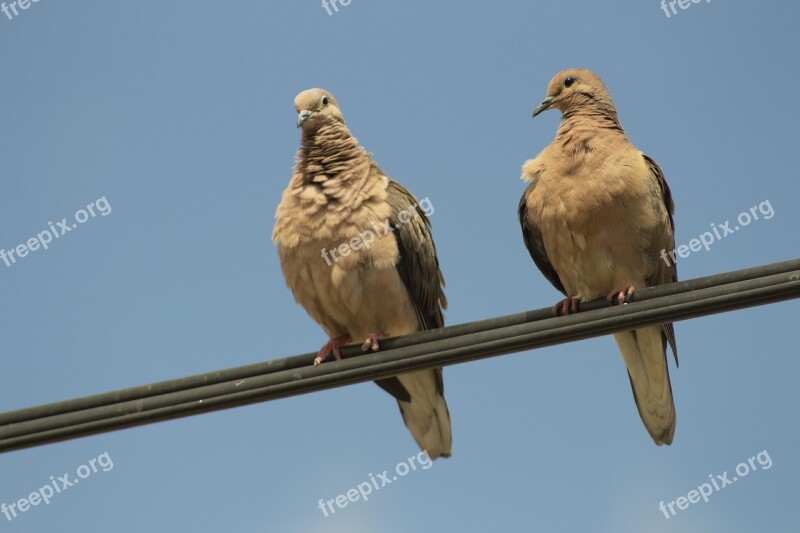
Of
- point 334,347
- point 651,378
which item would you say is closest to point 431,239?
point 334,347

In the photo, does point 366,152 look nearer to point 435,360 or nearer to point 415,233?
point 415,233

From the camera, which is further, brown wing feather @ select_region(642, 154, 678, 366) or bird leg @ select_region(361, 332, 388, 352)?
brown wing feather @ select_region(642, 154, 678, 366)

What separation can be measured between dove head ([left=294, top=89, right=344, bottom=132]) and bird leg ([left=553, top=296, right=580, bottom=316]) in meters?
1.84

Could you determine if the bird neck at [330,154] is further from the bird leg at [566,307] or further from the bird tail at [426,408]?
the bird leg at [566,307]

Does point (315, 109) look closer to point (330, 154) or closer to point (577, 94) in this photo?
point (330, 154)

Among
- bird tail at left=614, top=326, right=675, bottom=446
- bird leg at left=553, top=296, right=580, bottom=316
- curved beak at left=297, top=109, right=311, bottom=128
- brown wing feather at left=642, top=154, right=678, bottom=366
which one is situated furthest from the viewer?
curved beak at left=297, top=109, right=311, bottom=128

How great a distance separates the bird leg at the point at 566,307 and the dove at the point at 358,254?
2.90 ft

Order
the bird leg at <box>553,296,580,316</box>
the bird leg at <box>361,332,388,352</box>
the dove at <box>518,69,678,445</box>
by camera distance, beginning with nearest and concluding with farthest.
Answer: the bird leg at <box>553,296,580,316</box>
the bird leg at <box>361,332,388,352</box>
the dove at <box>518,69,678,445</box>

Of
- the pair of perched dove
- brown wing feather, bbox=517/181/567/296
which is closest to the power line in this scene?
the pair of perched dove

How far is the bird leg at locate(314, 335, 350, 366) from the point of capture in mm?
5942

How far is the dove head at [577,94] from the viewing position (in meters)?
6.91

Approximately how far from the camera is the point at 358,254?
6.31 meters

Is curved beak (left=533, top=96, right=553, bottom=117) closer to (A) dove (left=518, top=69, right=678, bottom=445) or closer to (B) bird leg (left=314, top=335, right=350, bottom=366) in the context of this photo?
(A) dove (left=518, top=69, right=678, bottom=445)

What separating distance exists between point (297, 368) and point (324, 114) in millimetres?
2394
